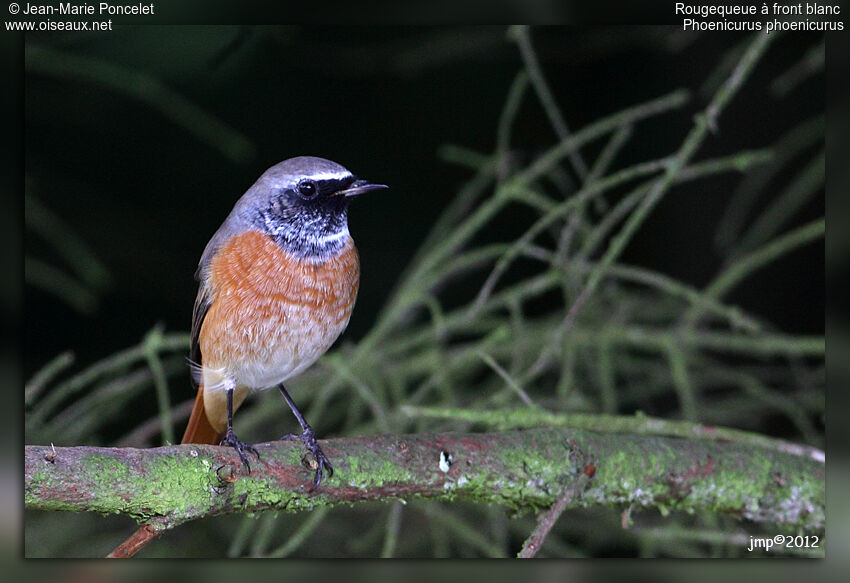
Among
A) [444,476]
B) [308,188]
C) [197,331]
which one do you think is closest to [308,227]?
[308,188]

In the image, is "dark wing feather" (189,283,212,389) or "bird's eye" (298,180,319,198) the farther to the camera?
"dark wing feather" (189,283,212,389)

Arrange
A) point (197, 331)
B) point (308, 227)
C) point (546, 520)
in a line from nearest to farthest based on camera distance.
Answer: point (546, 520) → point (308, 227) → point (197, 331)

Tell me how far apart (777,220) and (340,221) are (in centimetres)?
198

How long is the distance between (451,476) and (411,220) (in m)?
2.07

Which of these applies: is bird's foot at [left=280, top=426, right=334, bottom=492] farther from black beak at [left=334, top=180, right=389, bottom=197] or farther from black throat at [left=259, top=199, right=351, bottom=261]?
black beak at [left=334, top=180, right=389, bottom=197]

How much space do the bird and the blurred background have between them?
0.24 m

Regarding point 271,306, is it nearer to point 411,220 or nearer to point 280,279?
point 280,279

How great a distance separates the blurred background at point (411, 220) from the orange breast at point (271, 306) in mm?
250

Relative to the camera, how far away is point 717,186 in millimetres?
4742

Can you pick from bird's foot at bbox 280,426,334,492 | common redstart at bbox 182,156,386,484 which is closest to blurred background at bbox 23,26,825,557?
common redstart at bbox 182,156,386,484

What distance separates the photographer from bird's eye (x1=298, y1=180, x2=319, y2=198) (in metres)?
2.92

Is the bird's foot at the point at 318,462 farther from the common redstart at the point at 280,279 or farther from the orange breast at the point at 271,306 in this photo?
the orange breast at the point at 271,306

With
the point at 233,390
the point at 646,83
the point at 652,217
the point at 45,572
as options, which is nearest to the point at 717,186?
the point at 652,217

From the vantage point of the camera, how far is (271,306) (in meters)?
2.86
